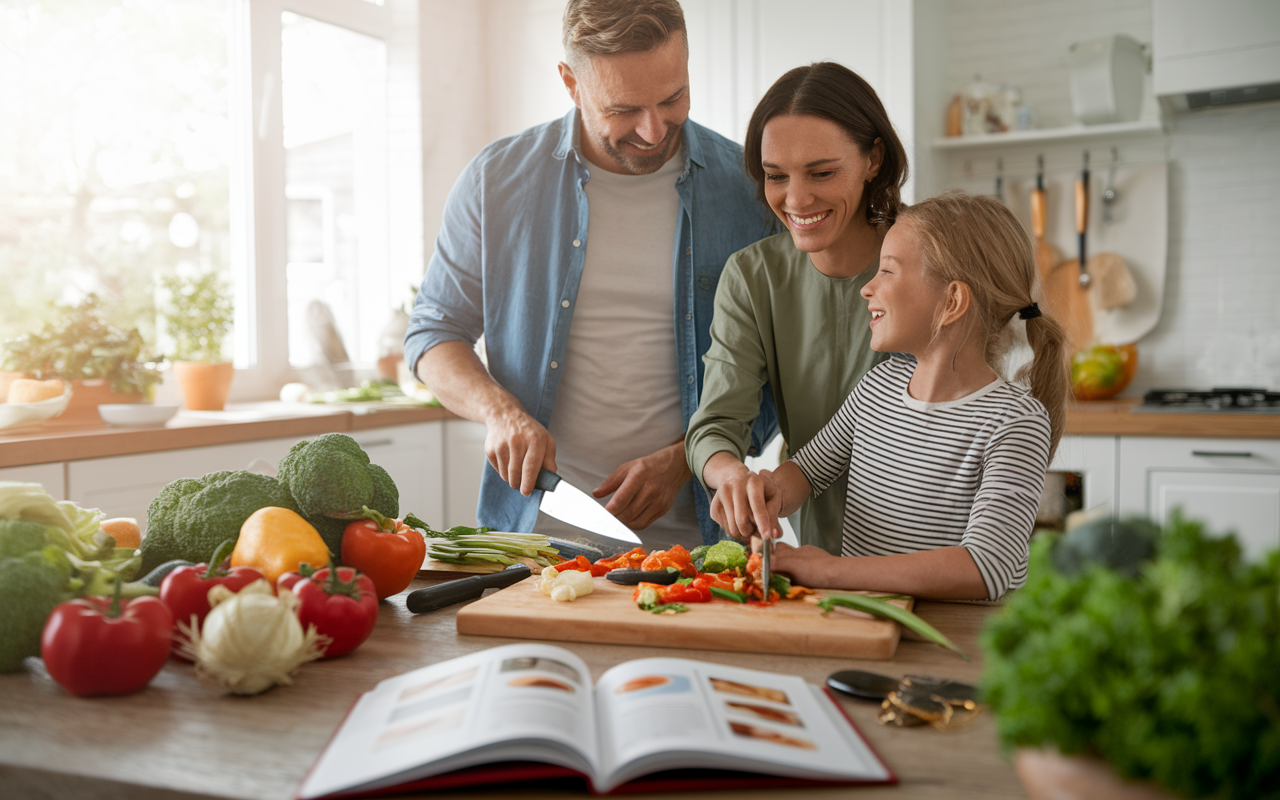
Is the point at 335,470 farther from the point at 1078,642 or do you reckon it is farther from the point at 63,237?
the point at 63,237

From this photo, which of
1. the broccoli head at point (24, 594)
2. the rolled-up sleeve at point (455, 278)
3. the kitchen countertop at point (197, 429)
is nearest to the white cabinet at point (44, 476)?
the kitchen countertop at point (197, 429)

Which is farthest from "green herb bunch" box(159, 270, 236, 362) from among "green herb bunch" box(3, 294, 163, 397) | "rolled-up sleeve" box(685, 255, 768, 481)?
"rolled-up sleeve" box(685, 255, 768, 481)

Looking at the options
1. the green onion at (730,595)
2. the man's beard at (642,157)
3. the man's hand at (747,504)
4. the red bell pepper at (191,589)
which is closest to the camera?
the red bell pepper at (191,589)

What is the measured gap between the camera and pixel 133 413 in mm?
2686

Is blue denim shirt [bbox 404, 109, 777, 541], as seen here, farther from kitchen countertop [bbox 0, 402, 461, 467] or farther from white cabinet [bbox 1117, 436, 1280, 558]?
white cabinet [bbox 1117, 436, 1280, 558]

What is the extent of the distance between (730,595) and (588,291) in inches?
44.4

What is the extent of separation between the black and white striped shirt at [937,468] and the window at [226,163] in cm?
250

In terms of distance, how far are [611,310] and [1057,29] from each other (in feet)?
9.19

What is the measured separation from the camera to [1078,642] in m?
0.57

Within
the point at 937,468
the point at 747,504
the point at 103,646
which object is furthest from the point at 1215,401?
the point at 103,646

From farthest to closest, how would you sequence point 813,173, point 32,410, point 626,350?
point 32,410 → point 626,350 → point 813,173

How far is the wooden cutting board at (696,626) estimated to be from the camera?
3.58 feet

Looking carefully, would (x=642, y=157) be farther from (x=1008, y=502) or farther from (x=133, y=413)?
(x=133, y=413)

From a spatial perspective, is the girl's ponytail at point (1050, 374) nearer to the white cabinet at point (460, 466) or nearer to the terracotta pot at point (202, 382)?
the white cabinet at point (460, 466)
